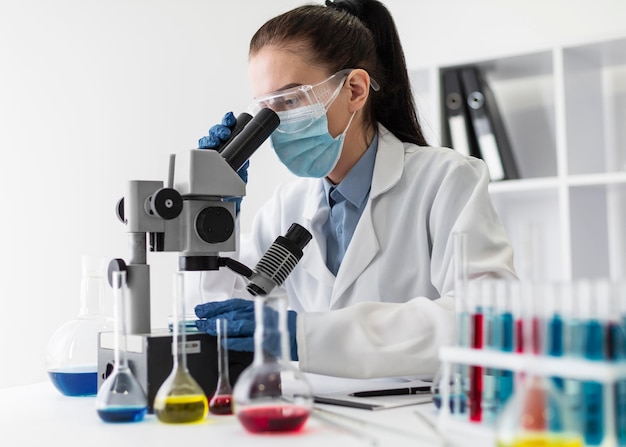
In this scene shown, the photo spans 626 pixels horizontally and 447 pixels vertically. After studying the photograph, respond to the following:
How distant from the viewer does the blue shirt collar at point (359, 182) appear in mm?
1927

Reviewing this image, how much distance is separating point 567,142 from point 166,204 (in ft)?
6.15

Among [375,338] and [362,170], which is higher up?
[362,170]

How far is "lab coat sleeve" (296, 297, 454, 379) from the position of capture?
1.29 metres

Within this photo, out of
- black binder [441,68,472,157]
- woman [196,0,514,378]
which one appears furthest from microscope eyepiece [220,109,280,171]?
black binder [441,68,472,157]

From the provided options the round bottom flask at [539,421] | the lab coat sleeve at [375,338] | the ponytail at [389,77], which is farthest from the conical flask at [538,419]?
the ponytail at [389,77]

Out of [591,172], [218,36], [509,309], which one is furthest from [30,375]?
[509,309]

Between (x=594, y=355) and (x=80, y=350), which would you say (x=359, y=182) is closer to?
(x=80, y=350)

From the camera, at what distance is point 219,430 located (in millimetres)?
1008

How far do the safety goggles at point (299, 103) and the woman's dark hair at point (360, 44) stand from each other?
0.21 ft

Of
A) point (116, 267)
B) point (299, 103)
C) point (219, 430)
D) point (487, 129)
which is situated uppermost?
point (487, 129)

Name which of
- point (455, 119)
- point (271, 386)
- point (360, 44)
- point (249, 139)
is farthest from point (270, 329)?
point (455, 119)

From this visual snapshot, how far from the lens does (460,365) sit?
966 millimetres

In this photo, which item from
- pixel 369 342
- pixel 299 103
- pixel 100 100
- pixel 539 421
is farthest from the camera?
pixel 100 100

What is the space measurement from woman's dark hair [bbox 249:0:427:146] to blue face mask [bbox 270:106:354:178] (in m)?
0.15
